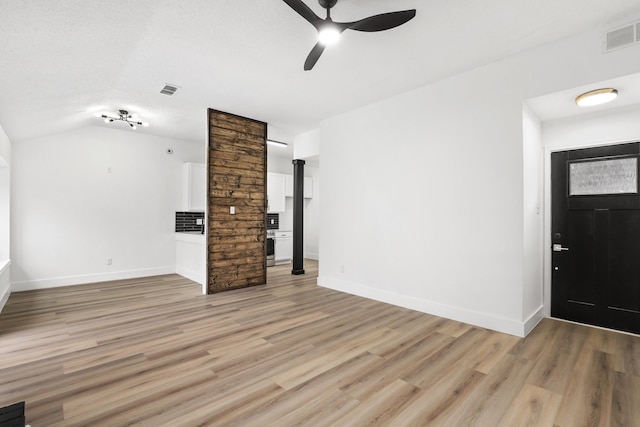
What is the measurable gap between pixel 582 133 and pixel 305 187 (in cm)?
601

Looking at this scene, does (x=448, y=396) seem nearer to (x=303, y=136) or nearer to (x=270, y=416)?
(x=270, y=416)

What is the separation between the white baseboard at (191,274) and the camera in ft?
18.3

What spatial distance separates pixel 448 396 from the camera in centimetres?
213

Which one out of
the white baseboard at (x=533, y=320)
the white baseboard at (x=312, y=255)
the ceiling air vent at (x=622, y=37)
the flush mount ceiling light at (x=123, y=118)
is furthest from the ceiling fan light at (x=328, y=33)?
the white baseboard at (x=312, y=255)

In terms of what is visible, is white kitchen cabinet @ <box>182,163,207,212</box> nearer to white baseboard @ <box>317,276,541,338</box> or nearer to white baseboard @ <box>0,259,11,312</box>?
white baseboard @ <box>0,259,11,312</box>

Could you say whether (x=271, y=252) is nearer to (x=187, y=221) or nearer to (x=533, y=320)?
(x=187, y=221)

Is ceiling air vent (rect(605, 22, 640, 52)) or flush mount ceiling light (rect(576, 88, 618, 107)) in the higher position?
ceiling air vent (rect(605, 22, 640, 52))

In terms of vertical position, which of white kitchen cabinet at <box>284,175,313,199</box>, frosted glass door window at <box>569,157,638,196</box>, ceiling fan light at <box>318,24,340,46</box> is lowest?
frosted glass door window at <box>569,157,638,196</box>

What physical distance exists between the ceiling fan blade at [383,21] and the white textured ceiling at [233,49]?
27 cm

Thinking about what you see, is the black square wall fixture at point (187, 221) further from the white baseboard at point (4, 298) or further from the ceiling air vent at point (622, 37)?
the ceiling air vent at point (622, 37)

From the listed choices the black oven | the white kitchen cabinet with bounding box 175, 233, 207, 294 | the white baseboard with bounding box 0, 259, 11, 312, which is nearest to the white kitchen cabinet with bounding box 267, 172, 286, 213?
the black oven

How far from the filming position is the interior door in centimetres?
323

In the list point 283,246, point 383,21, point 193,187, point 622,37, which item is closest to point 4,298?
point 193,187

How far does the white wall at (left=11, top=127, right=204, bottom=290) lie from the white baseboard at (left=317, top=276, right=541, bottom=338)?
13.0ft
